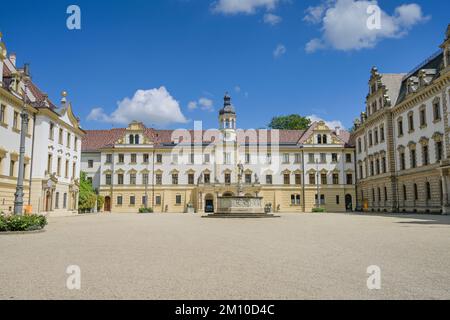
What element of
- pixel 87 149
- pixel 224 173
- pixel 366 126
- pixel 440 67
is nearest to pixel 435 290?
pixel 440 67

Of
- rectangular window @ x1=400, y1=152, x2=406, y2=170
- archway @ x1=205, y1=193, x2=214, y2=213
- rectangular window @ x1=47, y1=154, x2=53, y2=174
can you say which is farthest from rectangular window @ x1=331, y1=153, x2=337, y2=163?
rectangular window @ x1=47, y1=154, x2=53, y2=174

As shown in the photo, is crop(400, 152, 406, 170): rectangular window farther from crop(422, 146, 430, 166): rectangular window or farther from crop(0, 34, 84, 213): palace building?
crop(0, 34, 84, 213): palace building

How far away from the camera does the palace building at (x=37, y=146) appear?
1213 inches

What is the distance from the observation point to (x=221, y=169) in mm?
61031

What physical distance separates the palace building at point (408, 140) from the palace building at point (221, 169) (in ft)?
17.9

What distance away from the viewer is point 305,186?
60.8m

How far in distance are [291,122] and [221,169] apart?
2109cm

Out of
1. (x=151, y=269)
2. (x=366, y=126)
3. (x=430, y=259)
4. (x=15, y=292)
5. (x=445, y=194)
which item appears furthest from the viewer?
(x=366, y=126)

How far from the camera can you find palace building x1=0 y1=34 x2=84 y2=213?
30.8 m

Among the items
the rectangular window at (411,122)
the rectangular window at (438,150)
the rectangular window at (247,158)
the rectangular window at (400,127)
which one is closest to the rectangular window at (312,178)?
the rectangular window at (247,158)

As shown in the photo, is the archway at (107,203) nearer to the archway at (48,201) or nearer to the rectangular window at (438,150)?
the archway at (48,201)

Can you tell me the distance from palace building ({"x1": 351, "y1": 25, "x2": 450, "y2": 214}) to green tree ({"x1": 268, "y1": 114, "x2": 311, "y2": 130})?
17.1 metres

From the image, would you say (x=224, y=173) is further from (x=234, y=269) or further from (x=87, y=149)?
(x=234, y=269)
